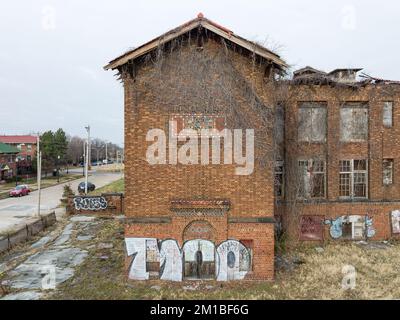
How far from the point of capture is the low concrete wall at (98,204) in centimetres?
2823

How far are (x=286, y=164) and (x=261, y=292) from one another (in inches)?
324

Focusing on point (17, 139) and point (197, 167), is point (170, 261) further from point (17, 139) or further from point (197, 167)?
point (17, 139)

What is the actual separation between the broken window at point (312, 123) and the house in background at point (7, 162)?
5245 cm

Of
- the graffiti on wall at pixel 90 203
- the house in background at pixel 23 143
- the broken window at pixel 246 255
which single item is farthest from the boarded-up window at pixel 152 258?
the house in background at pixel 23 143

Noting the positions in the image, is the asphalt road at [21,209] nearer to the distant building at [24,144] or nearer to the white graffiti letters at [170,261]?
the white graffiti letters at [170,261]

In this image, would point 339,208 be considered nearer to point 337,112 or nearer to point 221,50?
point 337,112

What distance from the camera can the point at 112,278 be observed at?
12695 millimetres

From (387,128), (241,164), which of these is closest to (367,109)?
(387,128)

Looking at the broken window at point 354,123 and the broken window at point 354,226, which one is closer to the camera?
the broken window at point 354,226

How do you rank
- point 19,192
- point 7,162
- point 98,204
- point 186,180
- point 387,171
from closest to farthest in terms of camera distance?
point 186,180
point 387,171
point 98,204
point 19,192
point 7,162

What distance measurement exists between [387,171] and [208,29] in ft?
44.5

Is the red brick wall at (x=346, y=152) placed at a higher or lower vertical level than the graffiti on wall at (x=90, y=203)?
higher

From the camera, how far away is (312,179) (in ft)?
59.6

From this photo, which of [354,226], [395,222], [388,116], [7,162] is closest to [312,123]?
[388,116]
